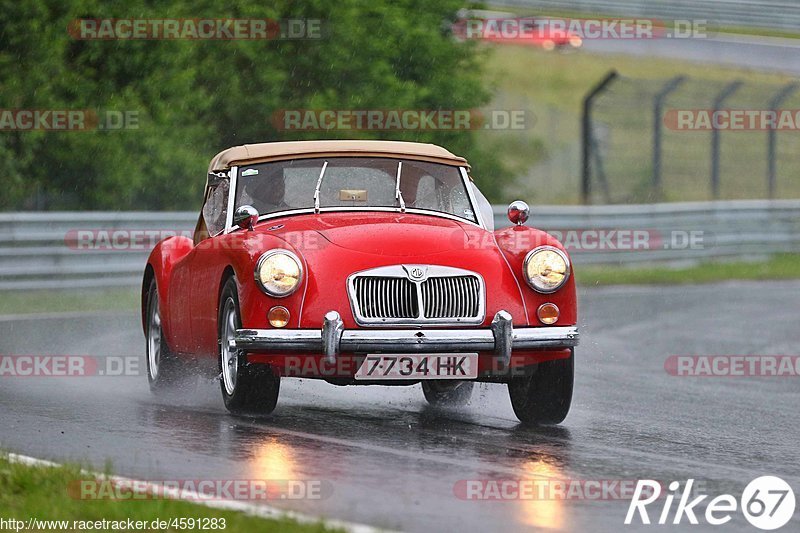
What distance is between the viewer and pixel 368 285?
8.49 m

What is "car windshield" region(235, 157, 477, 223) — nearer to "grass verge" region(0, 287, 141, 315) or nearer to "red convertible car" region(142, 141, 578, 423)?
"red convertible car" region(142, 141, 578, 423)

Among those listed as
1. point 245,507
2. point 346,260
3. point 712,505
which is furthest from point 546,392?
point 245,507

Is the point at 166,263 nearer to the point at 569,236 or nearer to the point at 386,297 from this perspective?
the point at 386,297

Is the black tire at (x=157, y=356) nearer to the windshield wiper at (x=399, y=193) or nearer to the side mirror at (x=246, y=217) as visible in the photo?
the side mirror at (x=246, y=217)

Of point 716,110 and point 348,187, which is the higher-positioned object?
point 716,110

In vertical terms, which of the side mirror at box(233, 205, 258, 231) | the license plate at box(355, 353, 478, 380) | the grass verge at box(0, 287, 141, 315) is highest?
the side mirror at box(233, 205, 258, 231)

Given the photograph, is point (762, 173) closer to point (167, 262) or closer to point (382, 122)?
point (382, 122)

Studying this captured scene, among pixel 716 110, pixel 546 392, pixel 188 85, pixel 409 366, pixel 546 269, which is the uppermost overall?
pixel 188 85

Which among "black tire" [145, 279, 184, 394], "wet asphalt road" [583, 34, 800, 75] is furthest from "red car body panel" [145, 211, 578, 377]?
"wet asphalt road" [583, 34, 800, 75]

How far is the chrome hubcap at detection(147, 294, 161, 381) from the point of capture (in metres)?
10.8

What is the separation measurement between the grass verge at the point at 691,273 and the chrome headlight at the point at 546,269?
44.4 ft

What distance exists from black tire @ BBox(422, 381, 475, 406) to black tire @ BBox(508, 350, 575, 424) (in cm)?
104

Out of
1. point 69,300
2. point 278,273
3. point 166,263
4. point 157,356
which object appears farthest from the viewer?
point 69,300

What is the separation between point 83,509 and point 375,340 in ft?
8.34
